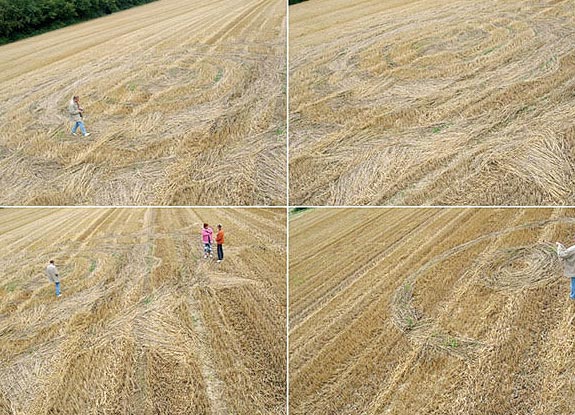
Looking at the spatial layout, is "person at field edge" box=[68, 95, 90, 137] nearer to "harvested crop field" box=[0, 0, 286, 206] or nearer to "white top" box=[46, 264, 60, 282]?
"harvested crop field" box=[0, 0, 286, 206]

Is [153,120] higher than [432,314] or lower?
higher

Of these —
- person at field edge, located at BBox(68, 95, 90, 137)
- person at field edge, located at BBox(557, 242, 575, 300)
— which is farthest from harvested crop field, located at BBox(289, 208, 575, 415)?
person at field edge, located at BBox(68, 95, 90, 137)

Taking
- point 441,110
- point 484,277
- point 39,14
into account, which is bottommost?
point 484,277

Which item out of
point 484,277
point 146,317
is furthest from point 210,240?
point 484,277

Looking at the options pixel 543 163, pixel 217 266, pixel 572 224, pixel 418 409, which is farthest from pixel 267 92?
pixel 418 409

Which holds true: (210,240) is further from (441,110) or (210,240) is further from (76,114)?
(441,110)

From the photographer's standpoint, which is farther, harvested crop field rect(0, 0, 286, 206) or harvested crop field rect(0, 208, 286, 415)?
harvested crop field rect(0, 0, 286, 206)

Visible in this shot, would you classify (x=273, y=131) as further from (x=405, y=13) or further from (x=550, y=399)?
(x=405, y=13)
